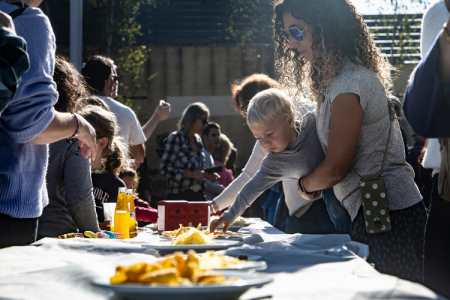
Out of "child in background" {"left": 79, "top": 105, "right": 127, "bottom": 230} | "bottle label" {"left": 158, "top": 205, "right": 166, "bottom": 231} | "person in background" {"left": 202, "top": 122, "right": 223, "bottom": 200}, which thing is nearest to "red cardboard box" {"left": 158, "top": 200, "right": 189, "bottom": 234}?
"bottle label" {"left": 158, "top": 205, "right": 166, "bottom": 231}

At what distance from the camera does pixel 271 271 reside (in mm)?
1033

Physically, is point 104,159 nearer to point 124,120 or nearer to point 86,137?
point 124,120

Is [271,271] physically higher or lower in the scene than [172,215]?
higher

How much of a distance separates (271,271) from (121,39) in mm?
8865

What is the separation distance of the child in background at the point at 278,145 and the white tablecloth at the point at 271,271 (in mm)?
563

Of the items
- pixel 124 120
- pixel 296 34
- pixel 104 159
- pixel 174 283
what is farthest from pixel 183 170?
pixel 174 283

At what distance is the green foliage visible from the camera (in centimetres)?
905

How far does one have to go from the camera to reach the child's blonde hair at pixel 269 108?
2.03m

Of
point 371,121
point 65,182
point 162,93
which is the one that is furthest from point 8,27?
point 162,93

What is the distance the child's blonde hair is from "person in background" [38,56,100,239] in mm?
774

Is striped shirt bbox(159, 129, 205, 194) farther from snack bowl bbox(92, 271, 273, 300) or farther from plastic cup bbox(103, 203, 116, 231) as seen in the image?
snack bowl bbox(92, 271, 273, 300)

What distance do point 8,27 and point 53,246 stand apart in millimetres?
→ 639

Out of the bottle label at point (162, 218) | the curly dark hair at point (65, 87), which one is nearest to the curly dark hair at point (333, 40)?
the bottle label at point (162, 218)

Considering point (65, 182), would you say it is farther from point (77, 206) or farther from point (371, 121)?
point (371, 121)
